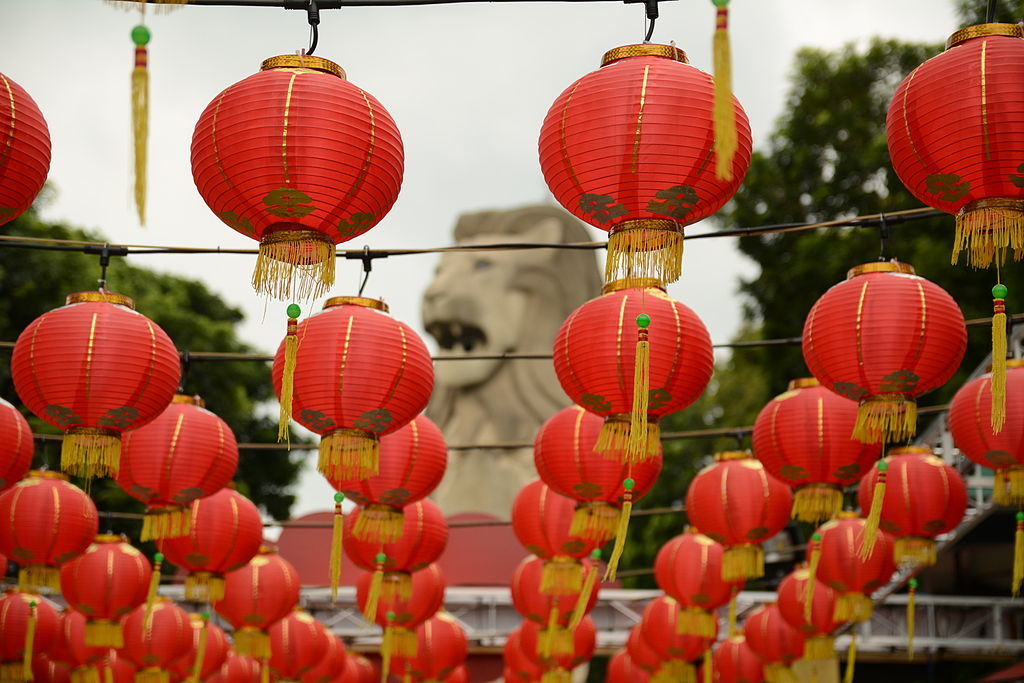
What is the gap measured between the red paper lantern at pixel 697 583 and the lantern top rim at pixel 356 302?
4.19 m

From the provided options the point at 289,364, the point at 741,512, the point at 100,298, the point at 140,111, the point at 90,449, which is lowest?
the point at 741,512

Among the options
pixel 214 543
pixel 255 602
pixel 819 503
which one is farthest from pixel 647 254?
pixel 255 602

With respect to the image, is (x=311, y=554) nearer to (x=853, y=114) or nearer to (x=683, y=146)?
(x=853, y=114)

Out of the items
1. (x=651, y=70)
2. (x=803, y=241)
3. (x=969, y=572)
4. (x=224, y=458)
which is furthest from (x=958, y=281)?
(x=651, y=70)

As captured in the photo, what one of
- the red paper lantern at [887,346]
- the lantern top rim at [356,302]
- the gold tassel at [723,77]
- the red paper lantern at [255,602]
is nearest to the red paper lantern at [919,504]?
the red paper lantern at [887,346]

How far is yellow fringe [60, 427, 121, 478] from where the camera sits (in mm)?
7223

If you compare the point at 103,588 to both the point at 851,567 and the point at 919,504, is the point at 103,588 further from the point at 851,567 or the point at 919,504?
the point at 919,504

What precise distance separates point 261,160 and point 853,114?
15.9 m

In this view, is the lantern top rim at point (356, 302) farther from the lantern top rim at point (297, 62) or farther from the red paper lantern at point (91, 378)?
the lantern top rim at point (297, 62)

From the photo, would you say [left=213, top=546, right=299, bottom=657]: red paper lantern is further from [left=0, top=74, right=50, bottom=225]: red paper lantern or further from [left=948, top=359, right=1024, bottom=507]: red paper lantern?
[left=0, top=74, right=50, bottom=225]: red paper lantern

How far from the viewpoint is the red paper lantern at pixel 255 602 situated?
1148cm

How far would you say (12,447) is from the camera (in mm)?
8289

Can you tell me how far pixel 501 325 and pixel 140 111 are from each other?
63.6 ft

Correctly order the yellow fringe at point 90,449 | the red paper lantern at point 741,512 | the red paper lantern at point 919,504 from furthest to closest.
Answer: the red paper lantern at point 741,512
the red paper lantern at point 919,504
the yellow fringe at point 90,449
